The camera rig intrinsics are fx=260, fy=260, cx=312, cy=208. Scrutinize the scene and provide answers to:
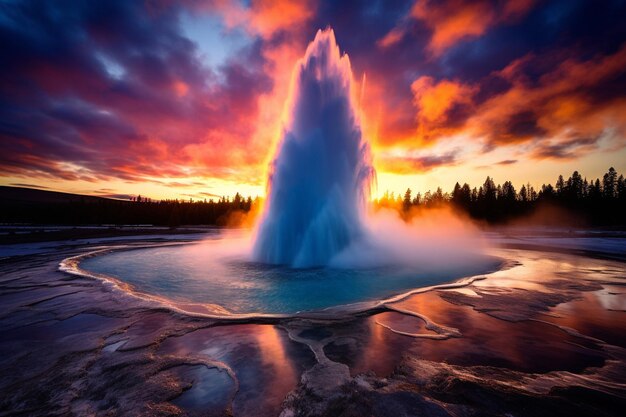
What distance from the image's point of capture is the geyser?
15.2 meters

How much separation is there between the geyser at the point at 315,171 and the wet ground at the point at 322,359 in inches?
317

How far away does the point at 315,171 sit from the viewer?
15.8 metres

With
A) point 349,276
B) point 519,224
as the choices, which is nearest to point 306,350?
point 349,276

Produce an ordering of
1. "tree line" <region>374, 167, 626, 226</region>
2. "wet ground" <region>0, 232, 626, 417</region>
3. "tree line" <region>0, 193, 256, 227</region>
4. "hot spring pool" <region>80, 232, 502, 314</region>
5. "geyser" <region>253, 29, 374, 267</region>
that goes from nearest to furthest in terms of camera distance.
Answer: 1. "wet ground" <region>0, 232, 626, 417</region>
2. "hot spring pool" <region>80, 232, 502, 314</region>
3. "geyser" <region>253, 29, 374, 267</region>
4. "tree line" <region>374, 167, 626, 226</region>
5. "tree line" <region>0, 193, 256, 227</region>

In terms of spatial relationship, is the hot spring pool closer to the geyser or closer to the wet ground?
the wet ground

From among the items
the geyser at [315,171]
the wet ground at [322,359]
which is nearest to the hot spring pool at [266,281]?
the wet ground at [322,359]

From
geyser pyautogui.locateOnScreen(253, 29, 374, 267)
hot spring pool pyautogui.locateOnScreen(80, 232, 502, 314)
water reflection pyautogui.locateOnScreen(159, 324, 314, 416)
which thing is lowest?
hot spring pool pyautogui.locateOnScreen(80, 232, 502, 314)

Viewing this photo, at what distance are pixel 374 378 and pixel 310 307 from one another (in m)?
3.77

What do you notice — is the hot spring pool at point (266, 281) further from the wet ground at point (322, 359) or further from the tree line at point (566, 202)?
the tree line at point (566, 202)

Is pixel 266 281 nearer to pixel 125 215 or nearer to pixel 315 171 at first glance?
pixel 315 171

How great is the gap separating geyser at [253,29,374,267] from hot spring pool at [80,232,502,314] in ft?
7.15

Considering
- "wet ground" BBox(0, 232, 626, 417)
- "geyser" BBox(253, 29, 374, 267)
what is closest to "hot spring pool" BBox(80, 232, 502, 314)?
"wet ground" BBox(0, 232, 626, 417)

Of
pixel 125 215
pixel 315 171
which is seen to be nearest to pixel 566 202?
pixel 315 171

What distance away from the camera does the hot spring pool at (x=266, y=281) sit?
8.05m
